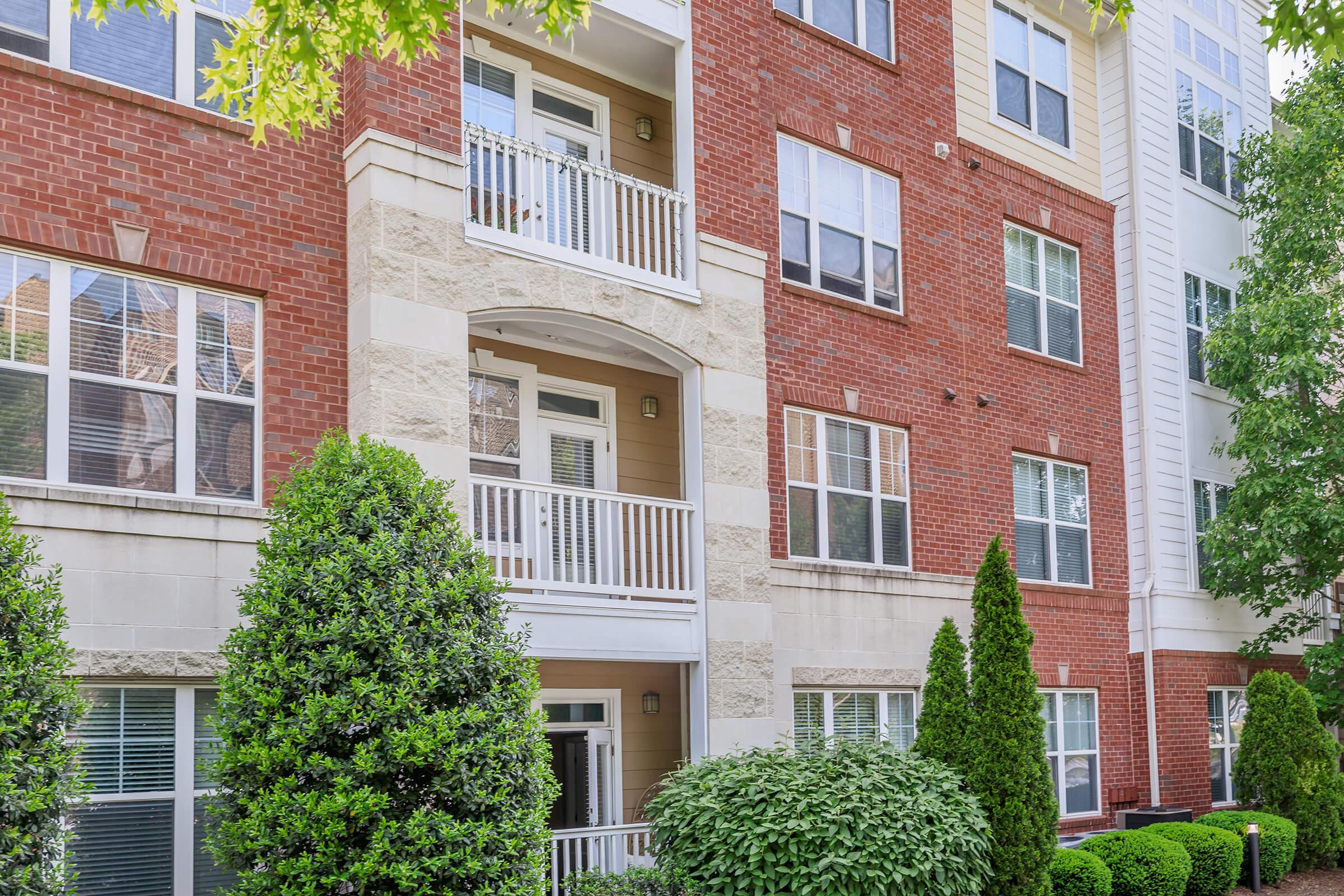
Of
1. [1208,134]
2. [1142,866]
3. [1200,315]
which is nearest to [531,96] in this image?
[1142,866]

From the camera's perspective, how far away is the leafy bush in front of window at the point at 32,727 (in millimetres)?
7629

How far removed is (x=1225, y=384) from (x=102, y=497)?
16.3 meters

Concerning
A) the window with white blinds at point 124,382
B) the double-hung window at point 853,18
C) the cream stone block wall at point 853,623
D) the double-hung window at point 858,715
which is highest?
the double-hung window at point 853,18

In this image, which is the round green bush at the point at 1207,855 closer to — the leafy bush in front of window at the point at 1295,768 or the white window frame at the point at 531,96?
the leafy bush in front of window at the point at 1295,768

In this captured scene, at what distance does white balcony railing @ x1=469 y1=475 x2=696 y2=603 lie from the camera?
12164 millimetres

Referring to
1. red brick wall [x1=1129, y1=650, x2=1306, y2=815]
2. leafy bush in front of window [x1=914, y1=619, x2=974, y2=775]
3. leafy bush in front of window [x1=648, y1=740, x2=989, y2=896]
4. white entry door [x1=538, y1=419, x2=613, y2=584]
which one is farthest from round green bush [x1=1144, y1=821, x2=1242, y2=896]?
white entry door [x1=538, y1=419, x2=613, y2=584]

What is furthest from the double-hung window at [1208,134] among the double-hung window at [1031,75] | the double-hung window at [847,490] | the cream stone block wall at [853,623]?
the cream stone block wall at [853,623]

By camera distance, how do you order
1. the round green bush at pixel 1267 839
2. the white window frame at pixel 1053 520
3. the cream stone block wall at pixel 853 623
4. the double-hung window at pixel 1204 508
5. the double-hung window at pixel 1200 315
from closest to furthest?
1. the cream stone block wall at pixel 853 623
2. the round green bush at pixel 1267 839
3. the white window frame at pixel 1053 520
4. the double-hung window at pixel 1204 508
5. the double-hung window at pixel 1200 315

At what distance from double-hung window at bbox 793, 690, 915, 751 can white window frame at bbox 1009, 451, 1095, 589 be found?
292 cm

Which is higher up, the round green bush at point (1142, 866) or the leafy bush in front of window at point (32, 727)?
the leafy bush in front of window at point (32, 727)

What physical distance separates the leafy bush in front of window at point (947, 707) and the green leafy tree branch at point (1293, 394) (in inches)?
287

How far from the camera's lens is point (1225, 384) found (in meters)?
20.2

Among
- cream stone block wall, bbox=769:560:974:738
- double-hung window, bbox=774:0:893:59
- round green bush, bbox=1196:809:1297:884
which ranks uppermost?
double-hung window, bbox=774:0:893:59

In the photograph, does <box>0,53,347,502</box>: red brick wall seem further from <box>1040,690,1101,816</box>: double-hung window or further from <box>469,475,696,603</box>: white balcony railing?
<box>1040,690,1101,816</box>: double-hung window
